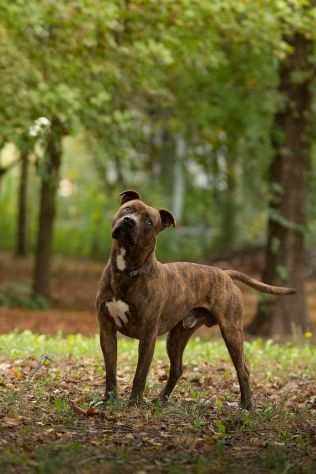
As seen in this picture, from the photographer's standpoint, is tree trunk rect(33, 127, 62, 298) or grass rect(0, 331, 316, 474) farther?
tree trunk rect(33, 127, 62, 298)

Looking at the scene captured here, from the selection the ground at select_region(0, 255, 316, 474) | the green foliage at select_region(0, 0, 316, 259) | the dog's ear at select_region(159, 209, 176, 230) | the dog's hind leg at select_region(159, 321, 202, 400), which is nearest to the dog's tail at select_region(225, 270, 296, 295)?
the dog's hind leg at select_region(159, 321, 202, 400)

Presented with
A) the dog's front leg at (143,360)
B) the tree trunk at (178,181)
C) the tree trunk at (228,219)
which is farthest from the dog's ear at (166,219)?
the tree trunk at (178,181)

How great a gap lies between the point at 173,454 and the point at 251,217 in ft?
79.3

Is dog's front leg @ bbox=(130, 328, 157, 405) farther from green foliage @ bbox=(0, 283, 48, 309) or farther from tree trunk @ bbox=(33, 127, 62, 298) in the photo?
green foliage @ bbox=(0, 283, 48, 309)

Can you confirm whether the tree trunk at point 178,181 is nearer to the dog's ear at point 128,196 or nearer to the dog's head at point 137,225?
the dog's ear at point 128,196

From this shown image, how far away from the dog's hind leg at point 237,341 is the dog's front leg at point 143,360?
0.81m

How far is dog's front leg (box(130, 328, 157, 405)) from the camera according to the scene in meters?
7.51

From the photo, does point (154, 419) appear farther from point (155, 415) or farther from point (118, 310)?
point (118, 310)

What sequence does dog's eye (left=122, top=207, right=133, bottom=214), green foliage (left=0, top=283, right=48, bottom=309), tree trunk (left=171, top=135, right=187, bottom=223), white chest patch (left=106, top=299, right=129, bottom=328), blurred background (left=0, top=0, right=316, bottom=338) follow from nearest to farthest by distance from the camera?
dog's eye (left=122, top=207, right=133, bottom=214) → white chest patch (left=106, top=299, right=129, bottom=328) → blurred background (left=0, top=0, right=316, bottom=338) → green foliage (left=0, top=283, right=48, bottom=309) → tree trunk (left=171, top=135, right=187, bottom=223)

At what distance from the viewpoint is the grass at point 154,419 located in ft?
19.6

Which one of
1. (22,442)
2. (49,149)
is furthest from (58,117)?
(22,442)

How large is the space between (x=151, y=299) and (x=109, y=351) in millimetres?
559

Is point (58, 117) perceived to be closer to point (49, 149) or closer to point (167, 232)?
point (49, 149)

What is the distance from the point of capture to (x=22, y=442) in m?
6.26
